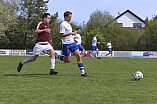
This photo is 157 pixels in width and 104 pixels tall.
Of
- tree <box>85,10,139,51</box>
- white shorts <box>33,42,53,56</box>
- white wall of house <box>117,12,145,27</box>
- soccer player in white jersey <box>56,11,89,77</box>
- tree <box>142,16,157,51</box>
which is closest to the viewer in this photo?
soccer player in white jersey <box>56,11,89,77</box>

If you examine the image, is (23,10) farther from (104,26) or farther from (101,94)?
(101,94)

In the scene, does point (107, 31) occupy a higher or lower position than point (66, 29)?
higher

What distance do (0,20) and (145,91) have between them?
50128 mm

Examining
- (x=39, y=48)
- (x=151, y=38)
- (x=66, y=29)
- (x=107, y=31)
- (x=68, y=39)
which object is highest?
(x=107, y=31)

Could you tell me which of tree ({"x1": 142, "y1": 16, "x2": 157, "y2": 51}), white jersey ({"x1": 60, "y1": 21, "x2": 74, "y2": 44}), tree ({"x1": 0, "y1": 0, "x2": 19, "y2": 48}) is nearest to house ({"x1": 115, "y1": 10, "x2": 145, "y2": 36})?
tree ({"x1": 142, "y1": 16, "x2": 157, "y2": 51})

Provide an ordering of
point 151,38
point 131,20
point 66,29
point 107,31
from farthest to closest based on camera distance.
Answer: point 131,20 < point 107,31 < point 151,38 < point 66,29

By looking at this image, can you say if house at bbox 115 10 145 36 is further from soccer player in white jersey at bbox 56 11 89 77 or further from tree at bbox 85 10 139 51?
soccer player in white jersey at bbox 56 11 89 77

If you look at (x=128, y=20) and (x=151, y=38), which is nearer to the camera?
(x=151, y=38)

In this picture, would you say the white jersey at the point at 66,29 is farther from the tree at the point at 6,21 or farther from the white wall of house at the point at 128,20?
the white wall of house at the point at 128,20

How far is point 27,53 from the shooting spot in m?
46.2

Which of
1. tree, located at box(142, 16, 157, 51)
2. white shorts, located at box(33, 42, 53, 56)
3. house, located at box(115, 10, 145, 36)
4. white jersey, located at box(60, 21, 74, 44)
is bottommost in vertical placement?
white shorts, located at box(33, 42, 53, 56)

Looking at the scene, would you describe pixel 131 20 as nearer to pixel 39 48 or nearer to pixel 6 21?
pixel 6 21

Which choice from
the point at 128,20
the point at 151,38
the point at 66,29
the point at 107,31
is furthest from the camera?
the point at 128,20

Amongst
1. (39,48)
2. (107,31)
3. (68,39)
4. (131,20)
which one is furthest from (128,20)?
(39,48)
